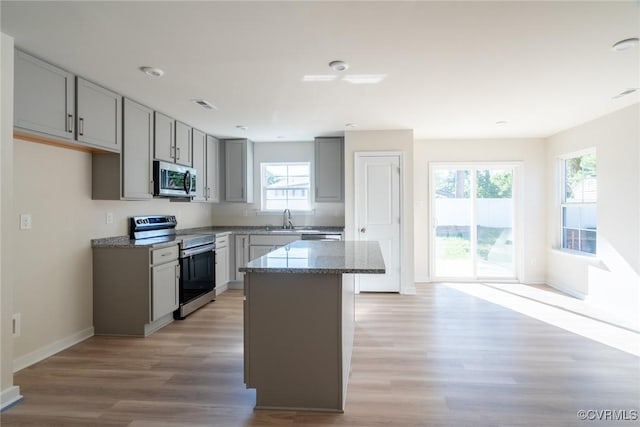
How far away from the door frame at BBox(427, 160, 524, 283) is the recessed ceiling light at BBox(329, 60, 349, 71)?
3456 millimetres

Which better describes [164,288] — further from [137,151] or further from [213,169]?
[213,169]

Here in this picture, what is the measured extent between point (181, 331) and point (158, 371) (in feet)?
3.02

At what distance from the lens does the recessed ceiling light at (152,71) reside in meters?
2.81

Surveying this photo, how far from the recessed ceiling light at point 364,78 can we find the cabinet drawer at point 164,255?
2.44m

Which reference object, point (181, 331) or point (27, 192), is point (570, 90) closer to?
point (181, 331)

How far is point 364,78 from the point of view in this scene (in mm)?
3027

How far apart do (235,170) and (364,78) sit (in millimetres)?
3224

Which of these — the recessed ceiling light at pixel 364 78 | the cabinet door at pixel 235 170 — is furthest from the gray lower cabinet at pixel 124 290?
the recessed ceiling light at pixel 364 78

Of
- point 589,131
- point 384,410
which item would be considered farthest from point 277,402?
point 589,131

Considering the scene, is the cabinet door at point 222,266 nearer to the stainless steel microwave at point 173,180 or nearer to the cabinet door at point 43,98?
the stainless steel microwave at point 173,180

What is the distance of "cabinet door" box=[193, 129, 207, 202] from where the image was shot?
16.2ft

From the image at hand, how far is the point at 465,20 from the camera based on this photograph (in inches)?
82.7

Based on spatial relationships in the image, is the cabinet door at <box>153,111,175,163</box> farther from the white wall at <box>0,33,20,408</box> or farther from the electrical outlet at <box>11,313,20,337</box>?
the electrical outlet at <box>11,313,20,337</box>

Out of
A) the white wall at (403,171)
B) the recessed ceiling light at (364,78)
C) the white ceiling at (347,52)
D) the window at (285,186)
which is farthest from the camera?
the window at (285,186)
